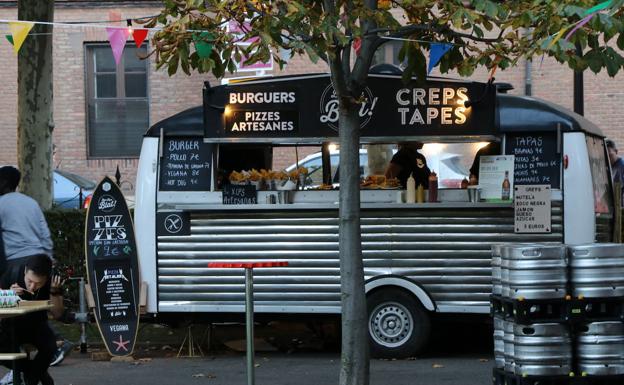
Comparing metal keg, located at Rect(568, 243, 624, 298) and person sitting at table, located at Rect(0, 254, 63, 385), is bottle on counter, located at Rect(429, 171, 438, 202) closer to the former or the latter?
metal keg, located at Rect(568, 243, 624, 298)

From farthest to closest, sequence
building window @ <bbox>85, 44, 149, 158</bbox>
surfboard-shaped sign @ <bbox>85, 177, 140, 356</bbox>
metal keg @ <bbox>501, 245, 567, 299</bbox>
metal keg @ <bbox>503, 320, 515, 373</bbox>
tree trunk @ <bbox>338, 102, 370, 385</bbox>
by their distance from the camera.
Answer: building window @ <bbox>85, 44, 149, 158</bbox> < surfboard-shaped sign @ <bbox>85, 177, 140, 356</bbox> < tree trunk @ <bbox>338, 102, 370, 385</bbox> < metal keg @ <bbox>503, 320, 515, 373</bbox> < metal keg @ <bbox>501, 245, 567, 299</bbox>

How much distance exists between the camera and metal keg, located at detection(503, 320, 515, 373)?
310 inches

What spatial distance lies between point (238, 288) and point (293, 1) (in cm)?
374

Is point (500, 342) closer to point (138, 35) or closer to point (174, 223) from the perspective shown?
point (174, 223)

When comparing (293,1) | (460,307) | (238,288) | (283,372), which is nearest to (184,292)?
(238,288)

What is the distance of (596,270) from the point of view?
25.2ft

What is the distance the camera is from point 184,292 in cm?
1107

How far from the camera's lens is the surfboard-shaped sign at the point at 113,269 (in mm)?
11148

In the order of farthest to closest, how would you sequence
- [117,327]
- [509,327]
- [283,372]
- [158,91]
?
[158,91] → [117,327] → [283,372] → [509,327]

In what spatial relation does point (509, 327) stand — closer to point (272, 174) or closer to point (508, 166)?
point (508, 166)

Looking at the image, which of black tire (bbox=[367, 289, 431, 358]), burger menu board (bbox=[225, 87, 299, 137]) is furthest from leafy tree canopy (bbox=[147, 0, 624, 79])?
black tire (bbox=[367, 289, 431, 358])

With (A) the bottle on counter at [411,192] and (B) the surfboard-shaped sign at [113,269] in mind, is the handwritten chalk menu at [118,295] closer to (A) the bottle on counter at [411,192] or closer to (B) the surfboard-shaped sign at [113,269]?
(B) the surfboard-shaped sign at [113,269]

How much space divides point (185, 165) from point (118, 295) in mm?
1425

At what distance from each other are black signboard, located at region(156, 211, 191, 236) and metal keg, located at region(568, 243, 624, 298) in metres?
4.40
